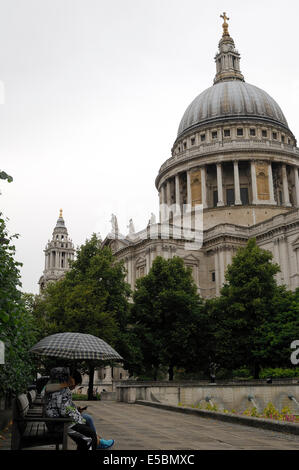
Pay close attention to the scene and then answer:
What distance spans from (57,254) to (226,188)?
65.7 metres

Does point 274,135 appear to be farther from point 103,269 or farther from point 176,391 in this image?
point 176,391

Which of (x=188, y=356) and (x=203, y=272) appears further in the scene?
(x=203, y=272)

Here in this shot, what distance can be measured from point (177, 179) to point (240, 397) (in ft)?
181

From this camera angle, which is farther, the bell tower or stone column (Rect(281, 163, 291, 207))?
the bell tower

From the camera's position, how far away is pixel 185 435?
1396 centimetres

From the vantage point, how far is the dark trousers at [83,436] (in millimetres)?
9203

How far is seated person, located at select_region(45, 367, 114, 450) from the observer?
30.9ft

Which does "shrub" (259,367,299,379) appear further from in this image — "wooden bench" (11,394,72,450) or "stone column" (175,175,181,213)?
"stone column" (175,175,181,213)

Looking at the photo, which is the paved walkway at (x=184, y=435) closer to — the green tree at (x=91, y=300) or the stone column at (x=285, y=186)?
the green tree at (x=91, y=300)

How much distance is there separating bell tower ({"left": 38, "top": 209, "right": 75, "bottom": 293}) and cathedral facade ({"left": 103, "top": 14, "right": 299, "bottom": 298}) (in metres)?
50.5

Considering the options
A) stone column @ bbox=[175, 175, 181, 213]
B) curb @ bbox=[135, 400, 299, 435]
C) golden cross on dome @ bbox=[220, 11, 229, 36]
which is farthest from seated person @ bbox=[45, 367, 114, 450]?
golden cross on dome @ bbox=[220, 11, 229, 36]

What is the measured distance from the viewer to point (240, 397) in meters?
27.5

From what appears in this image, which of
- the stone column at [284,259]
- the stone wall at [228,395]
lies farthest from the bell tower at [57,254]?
the stone wall at [228,395]
